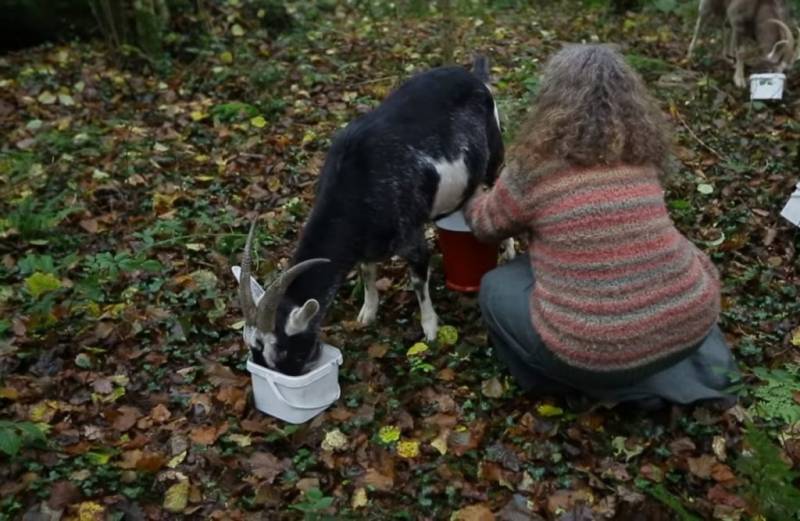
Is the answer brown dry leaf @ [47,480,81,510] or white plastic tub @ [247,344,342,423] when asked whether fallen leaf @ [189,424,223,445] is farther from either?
brown dry leaf @ [47,480,81,510]

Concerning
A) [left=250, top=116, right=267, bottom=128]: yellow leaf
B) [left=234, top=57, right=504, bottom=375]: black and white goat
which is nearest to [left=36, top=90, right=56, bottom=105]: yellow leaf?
[left=250, top=116, right=267, bottom=128]: yellow leaf

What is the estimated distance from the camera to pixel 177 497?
3979mm

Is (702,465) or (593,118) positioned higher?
(593,118)

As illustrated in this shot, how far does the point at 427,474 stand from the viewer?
4074 millimetres

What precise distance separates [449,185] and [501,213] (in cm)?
90

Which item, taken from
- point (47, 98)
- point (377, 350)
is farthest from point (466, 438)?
point (47, 98)

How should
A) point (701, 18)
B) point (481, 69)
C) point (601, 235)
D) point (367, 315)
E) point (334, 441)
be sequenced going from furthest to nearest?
point (701, 18) < point (481, 69) < point (367, 315) < point (334, 441) < point (601, 235)

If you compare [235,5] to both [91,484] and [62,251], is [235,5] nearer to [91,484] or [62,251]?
[62,251]

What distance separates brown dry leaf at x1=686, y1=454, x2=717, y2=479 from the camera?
3922 mm

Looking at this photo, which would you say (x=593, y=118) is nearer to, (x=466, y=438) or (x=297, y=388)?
(x=466, y=438)

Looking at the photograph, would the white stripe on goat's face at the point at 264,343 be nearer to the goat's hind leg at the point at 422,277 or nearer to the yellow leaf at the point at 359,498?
the yellow leaf at the point at 359,498

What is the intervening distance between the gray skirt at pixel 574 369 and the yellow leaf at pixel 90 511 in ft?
7.14

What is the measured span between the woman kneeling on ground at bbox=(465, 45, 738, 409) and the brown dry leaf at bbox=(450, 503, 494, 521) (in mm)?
793

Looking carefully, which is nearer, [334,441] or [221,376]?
[334,441]
